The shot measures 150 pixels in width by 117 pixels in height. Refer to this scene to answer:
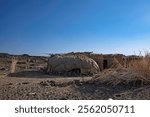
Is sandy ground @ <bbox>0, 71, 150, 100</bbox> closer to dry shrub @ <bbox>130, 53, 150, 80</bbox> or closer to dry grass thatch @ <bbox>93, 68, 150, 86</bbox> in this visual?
dry grass thatch @ <bbox>93, 68, 150, 86</bbox>

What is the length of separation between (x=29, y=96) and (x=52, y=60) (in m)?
6.81

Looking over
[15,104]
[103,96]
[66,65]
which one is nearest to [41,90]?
[103,96]

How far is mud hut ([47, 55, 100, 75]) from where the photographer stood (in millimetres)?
12172

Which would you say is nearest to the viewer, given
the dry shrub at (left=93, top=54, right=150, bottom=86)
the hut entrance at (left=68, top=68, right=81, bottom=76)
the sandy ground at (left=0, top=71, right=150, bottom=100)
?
the sandy ground at (left=0, top=71, right=150, bottom=100)

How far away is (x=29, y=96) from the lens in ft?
18.5

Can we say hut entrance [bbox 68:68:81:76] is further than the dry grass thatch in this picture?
Yes

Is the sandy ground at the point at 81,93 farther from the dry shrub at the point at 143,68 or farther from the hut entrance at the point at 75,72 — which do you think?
the hut entrance at the point at 75,72

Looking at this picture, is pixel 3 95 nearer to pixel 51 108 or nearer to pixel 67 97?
pixel 67 97

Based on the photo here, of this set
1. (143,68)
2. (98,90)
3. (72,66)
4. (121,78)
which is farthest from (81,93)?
(72,66)

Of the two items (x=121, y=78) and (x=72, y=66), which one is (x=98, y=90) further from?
(x=72, y=66)

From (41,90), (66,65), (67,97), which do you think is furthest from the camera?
(66,65)

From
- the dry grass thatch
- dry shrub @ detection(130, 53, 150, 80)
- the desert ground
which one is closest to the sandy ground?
the desert ground

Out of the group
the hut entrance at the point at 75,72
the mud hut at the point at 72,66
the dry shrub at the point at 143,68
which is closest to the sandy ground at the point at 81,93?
the dry shrub at the point at 143,68

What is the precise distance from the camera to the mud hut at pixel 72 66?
39.9ft
